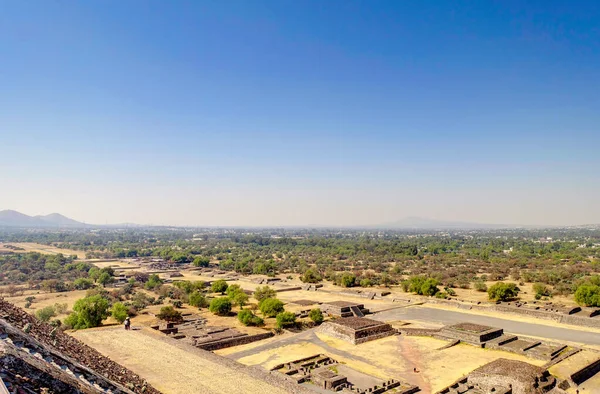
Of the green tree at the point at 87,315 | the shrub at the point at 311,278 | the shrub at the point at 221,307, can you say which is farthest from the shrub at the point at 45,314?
the shrub at the point at 311,278

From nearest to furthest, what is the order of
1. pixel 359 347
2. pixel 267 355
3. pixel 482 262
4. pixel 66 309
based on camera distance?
pixel 267 355
pixel 359 347
pixel 66 309
pixel 482 262

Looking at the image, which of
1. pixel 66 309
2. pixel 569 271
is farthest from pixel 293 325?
pixel 569 271

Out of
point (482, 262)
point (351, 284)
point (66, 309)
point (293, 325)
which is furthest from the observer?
point (482, 262)

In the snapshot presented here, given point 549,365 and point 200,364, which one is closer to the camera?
point 200,364

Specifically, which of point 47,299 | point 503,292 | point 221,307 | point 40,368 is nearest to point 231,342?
point 221,307

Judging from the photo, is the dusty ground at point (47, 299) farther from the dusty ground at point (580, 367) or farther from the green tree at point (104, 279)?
the dusty ground at point (580, 367)

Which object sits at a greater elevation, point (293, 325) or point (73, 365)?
point (73, 365)

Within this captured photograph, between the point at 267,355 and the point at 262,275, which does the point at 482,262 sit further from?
the point at 267,355
